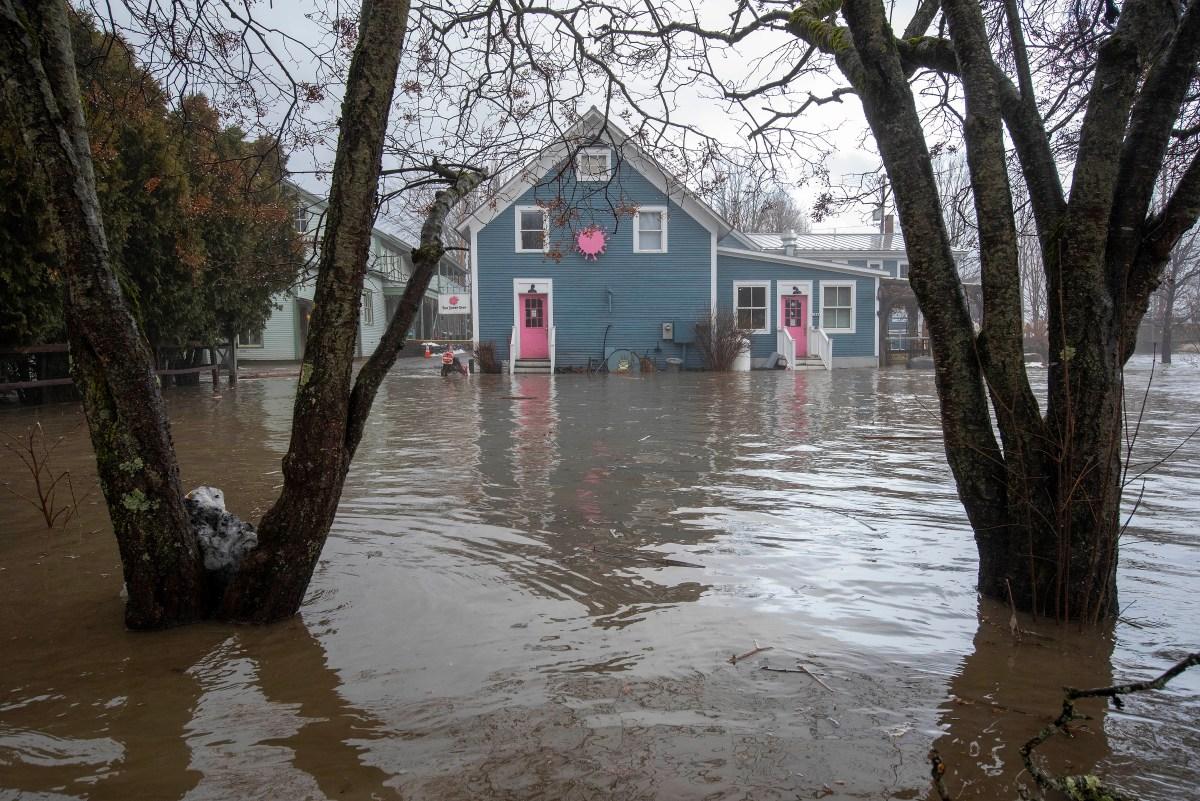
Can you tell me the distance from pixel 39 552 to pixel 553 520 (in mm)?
3115

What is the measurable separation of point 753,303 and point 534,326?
22.5ft

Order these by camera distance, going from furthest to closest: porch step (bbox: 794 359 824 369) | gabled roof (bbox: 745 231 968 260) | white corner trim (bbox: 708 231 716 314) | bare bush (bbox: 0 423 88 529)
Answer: gabled roof (bbox: 745 231 968 260) < porch step (bbox: 794 359 824 369) < white corner trim (bbox: 708 231 716 314) < bare bush (bbox: 0 423 88 529)

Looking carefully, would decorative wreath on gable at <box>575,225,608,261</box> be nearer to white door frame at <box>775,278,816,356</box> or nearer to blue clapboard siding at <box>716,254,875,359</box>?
blue clapboard siding at <box>716,254,875,359</box>

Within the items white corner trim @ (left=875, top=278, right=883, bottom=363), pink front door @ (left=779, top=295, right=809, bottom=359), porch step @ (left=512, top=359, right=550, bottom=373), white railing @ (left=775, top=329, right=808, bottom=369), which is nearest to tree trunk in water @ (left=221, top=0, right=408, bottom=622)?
porch step @ (left=512, top=359, right=550, bottom=373)

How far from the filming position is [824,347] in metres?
24.5

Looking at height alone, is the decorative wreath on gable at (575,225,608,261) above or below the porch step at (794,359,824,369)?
above

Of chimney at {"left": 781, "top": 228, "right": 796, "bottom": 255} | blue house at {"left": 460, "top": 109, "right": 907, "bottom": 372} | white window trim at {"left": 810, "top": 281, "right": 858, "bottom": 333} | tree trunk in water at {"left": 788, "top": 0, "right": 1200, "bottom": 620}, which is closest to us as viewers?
tree trunk in water at {"left": 788, "top": 0, "right": 1200, "bottom": 620}

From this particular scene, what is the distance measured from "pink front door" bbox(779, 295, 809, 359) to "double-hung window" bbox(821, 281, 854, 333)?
0.55m

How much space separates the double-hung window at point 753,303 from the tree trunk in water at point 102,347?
2224 cm

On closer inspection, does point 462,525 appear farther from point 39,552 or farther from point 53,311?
point 53,311

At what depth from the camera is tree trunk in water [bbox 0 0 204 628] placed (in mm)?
3114

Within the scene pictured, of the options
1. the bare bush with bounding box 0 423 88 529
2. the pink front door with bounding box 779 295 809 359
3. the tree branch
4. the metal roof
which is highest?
the metal roof

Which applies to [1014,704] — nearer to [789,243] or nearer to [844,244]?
[789,243]

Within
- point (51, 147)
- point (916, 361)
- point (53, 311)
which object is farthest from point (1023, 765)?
point (916, 361)
